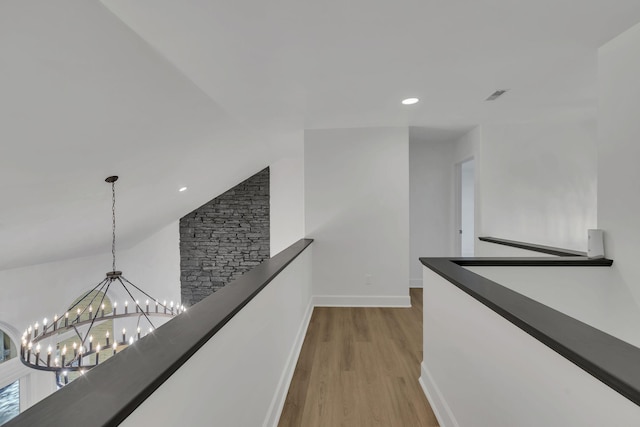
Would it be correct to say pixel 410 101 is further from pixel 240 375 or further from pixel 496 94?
pixel 240 375

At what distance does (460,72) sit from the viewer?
231cm

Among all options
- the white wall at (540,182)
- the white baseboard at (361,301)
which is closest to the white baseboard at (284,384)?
the white baseboard at (361,301)

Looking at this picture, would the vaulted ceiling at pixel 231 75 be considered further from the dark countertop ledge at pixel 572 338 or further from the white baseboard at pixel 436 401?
the white baseboard at pixel 436 401

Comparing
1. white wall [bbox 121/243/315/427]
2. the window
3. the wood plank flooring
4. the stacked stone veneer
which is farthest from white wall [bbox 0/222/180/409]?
white wall [bbox 121/243/315/427]

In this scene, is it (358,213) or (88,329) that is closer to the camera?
(358,213)

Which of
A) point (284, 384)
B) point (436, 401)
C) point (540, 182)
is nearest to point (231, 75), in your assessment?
point (284, 384)

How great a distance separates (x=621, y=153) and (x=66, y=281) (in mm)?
7075

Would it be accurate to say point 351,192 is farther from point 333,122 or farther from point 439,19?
point 439,19

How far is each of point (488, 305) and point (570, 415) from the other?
45cm

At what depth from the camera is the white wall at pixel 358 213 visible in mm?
3863

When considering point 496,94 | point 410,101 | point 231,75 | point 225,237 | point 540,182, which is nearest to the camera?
point 231,75

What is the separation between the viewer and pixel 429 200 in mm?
4863

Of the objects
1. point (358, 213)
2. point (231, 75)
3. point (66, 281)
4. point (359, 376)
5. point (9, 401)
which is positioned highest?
point (231, 75)

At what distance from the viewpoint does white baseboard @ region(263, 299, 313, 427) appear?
1744 mm
